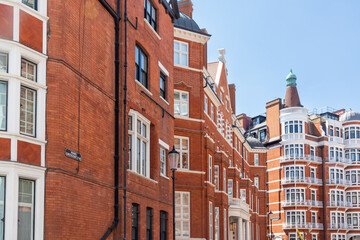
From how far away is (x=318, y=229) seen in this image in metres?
77.2

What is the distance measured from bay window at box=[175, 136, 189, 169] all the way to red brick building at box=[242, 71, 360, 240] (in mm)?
46337

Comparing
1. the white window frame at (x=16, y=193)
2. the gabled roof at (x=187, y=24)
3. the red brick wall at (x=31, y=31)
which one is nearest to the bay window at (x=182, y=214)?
the gabled roof at (x=187, y=24)

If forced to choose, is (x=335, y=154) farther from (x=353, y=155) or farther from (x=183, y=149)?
(x=183, y=149)

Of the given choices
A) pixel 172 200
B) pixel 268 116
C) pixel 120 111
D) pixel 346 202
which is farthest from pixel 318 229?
pixel 120 111

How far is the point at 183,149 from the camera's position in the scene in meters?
33.8

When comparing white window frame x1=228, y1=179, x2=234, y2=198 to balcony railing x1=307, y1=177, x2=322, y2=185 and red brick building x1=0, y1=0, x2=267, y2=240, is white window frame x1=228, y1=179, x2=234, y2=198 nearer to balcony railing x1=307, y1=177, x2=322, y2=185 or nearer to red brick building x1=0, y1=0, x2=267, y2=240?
red brick building x1=0, y1=0, x2=267, y2=240

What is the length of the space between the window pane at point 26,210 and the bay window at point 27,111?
1316 mm

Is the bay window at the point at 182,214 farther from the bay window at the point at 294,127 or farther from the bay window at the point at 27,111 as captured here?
the bay window at the point at 294,127

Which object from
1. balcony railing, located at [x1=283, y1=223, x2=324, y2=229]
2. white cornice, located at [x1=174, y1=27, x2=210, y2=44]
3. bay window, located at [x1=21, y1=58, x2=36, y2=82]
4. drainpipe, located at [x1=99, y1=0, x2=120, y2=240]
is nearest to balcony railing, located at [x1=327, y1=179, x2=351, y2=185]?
balcony railing, located at [x1=283, y1=223, x2=324, y2=229]

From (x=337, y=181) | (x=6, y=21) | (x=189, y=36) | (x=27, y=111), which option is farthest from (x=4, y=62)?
(x=337, y=181)

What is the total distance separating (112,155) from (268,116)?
6878 centimetres

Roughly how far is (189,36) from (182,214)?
11480 mm

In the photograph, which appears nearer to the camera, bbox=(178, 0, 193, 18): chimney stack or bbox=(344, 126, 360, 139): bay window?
bbox=(178, 0, 193, 18): chimney stack

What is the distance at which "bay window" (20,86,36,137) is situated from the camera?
13656 mm
